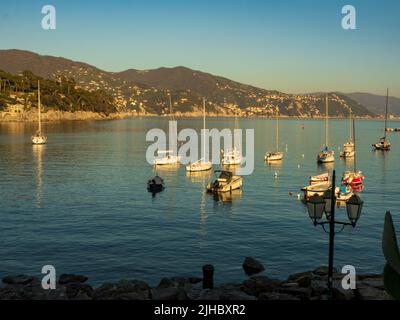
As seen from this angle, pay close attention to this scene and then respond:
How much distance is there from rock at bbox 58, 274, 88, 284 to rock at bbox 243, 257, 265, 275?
27.9ft

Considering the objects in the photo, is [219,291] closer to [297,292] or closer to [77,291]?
[297,292]

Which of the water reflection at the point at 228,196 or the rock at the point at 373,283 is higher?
the rock at the point at 373,283

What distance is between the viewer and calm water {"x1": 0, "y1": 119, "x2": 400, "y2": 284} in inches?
979

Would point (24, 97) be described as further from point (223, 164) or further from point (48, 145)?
point (223, 164)

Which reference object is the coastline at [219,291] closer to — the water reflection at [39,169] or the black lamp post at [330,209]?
the black lamp post at [330,209]

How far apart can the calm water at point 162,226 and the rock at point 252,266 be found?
54cm

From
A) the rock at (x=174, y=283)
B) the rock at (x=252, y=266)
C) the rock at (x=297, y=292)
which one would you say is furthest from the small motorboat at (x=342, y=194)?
the rock at (x=297, y=292)

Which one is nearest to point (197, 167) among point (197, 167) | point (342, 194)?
point (197, 167)

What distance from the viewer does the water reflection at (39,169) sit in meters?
44.2

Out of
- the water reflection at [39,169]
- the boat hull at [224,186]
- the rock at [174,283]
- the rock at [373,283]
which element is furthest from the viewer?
the boat hull at [224,186]

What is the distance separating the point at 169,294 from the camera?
16.4 m

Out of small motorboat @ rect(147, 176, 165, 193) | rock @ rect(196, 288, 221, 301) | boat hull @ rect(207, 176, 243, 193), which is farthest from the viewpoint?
small motorboat @ rect(147, 176, 165, 193)

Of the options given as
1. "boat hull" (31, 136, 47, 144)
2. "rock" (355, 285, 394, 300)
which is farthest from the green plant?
"boat hull" (31, 136, 47, 144)

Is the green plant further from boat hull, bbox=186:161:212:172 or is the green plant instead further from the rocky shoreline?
boat hull, bbox=186:161:212:172
